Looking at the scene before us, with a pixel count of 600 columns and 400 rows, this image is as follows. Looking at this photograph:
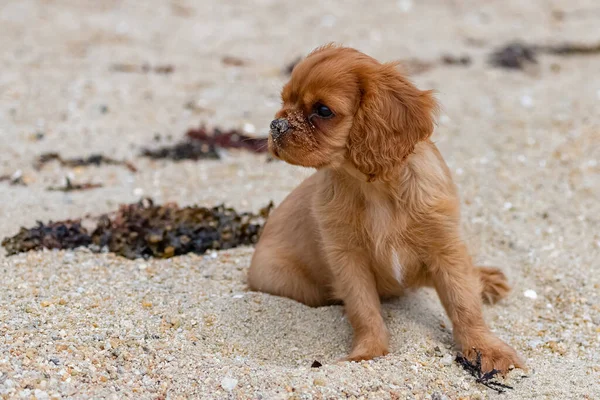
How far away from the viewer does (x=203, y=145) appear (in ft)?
27.0

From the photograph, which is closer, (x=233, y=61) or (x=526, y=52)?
(x=233, y=61)

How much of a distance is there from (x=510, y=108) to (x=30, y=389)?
23.9 feet

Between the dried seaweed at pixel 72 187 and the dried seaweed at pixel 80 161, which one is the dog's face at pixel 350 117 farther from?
the dried seaweed at pixel 80 161

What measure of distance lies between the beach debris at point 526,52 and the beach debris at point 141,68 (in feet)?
16.0

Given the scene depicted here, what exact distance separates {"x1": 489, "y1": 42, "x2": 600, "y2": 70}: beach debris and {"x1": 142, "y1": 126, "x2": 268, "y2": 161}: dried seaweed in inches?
188

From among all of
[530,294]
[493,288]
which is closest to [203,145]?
[493,288]

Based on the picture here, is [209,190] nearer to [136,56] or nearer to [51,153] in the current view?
[51,153]

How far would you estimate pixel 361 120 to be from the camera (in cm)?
407

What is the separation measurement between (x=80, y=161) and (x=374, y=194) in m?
4.52

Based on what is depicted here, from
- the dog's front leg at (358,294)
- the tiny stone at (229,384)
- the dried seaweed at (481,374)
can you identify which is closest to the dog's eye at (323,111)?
the dog's front leg at (358,294)

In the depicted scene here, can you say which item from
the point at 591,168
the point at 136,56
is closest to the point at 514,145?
the point at 591,168

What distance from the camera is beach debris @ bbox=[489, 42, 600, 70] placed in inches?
444

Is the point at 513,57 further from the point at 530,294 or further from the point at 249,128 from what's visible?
the point at 530,294

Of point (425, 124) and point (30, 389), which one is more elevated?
point (425, 124)
